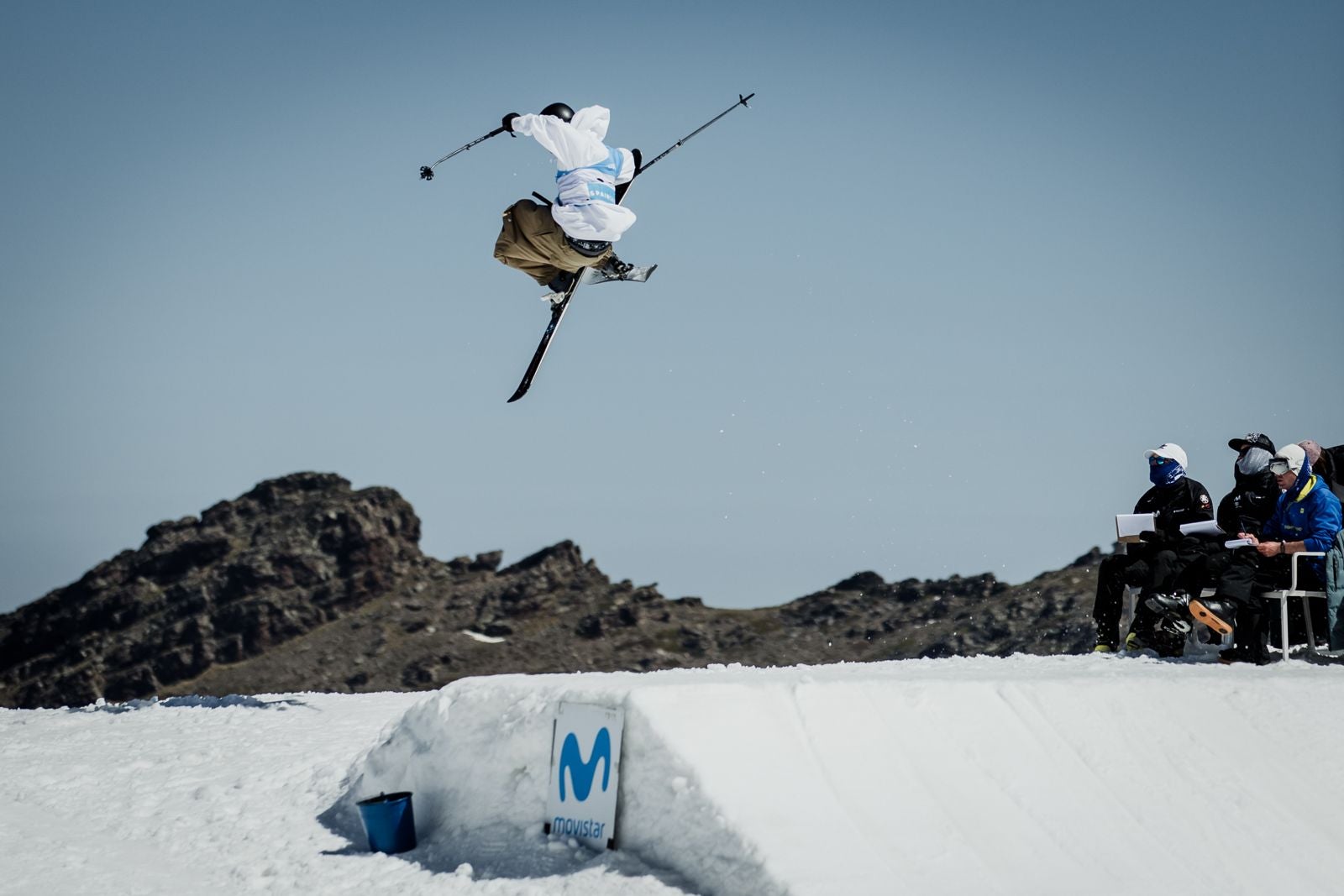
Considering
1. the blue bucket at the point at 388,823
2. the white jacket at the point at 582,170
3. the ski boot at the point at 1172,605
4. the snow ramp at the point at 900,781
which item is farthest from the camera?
the ski boot at the point at 1172,605

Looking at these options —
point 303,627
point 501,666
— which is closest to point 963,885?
point 501,666

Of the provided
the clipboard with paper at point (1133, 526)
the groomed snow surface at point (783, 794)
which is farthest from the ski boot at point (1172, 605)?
the groomed snow surface at point (783, 794)

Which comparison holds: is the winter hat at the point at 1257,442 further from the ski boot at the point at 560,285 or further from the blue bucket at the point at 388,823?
the blue bucket at the point at 388,823

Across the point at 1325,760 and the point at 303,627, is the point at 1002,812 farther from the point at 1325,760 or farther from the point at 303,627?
the point at 303,627

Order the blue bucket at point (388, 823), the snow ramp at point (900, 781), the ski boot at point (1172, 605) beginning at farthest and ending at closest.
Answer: the ski boot at point (1172, 605), the blue bucket at point (388, 823), the snow ramp at point (900, 781)

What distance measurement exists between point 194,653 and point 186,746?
A: 1449 inches

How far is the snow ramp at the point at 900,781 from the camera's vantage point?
5.26 m

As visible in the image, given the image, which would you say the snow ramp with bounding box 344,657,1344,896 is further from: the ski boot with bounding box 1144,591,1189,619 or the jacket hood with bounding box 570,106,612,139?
the jacket hood with bounding box 570,106,612,139

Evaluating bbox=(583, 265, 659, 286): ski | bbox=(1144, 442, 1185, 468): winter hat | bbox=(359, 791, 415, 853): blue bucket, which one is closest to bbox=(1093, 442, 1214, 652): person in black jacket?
bbox=(1144, 442, 1185, 468): winter hat

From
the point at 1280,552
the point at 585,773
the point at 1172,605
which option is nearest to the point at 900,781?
the point at 585,773

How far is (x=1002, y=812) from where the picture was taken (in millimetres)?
5789

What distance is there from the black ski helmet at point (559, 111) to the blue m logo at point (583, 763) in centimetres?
443

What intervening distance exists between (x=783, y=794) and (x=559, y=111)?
5.10 m

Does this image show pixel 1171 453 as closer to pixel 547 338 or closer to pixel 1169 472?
pixel 1169 472
